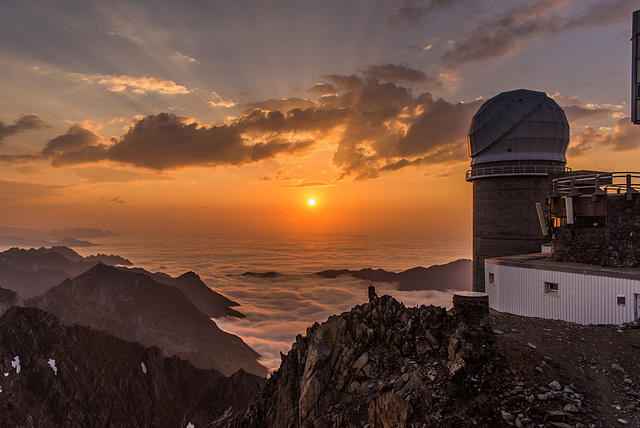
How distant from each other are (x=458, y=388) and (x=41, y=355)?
142784 millimetres

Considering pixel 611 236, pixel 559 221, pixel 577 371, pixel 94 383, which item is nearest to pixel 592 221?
pixel 611 236

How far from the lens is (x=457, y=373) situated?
46.8 feet

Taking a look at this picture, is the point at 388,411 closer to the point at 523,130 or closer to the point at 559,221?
the point at 559,221

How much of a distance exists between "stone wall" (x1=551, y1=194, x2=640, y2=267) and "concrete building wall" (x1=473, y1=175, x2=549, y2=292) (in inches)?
510

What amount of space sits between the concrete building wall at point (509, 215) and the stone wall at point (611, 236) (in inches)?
510

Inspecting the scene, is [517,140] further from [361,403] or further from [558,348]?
[361,403]

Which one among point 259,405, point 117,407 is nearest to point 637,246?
point 259,405

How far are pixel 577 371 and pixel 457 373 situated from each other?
4756mm

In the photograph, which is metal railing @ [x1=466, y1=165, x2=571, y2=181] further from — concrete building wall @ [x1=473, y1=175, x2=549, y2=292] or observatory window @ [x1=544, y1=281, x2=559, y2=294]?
observatory window @ [x1=544, y1=281, x2=559, y2=294]

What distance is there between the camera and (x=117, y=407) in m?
118

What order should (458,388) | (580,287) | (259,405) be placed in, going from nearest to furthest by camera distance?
1. (458,388)
2. (580,287)
3. (259,405)

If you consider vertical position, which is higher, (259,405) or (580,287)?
(580,287)

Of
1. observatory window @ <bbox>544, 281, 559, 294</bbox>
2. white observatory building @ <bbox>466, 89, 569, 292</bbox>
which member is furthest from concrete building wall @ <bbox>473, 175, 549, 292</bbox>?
observatory window @ <bbox>544, 281, 559, 294</bbox>

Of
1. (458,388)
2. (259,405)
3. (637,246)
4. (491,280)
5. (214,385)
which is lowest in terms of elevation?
(214,385)
